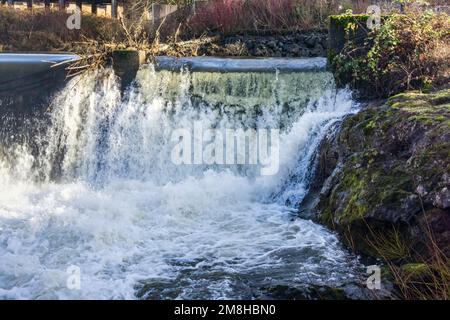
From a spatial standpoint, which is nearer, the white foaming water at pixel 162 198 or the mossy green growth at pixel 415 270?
the mossy green growth at pixel 415 270

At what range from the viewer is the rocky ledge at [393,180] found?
5.16m

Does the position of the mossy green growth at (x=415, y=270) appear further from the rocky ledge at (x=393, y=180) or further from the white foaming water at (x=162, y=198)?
the white foaming water at (x=162, y=198)

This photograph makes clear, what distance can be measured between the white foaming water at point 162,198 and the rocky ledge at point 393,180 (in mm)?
372

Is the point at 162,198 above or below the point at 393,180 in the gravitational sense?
below

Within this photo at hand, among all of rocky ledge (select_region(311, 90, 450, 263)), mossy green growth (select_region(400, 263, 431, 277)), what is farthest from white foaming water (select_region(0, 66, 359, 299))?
mossy green growth (select_region(400, 263, 431, 277))

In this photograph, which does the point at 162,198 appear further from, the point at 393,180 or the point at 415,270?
the point at 415,270

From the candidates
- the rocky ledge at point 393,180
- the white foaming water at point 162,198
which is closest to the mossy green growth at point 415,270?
the rocky ledge at point 393,180

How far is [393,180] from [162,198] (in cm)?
339

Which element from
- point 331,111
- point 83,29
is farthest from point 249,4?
point 331,111

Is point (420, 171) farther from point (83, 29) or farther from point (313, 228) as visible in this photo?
point (83, 29)

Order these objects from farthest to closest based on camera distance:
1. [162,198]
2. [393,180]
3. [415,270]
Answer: [162,198] < [393,180] < [415,270]

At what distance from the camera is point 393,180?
18.9 ft

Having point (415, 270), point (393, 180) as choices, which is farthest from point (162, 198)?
point (415, 270)

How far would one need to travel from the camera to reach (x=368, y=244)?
5566 millimetres
